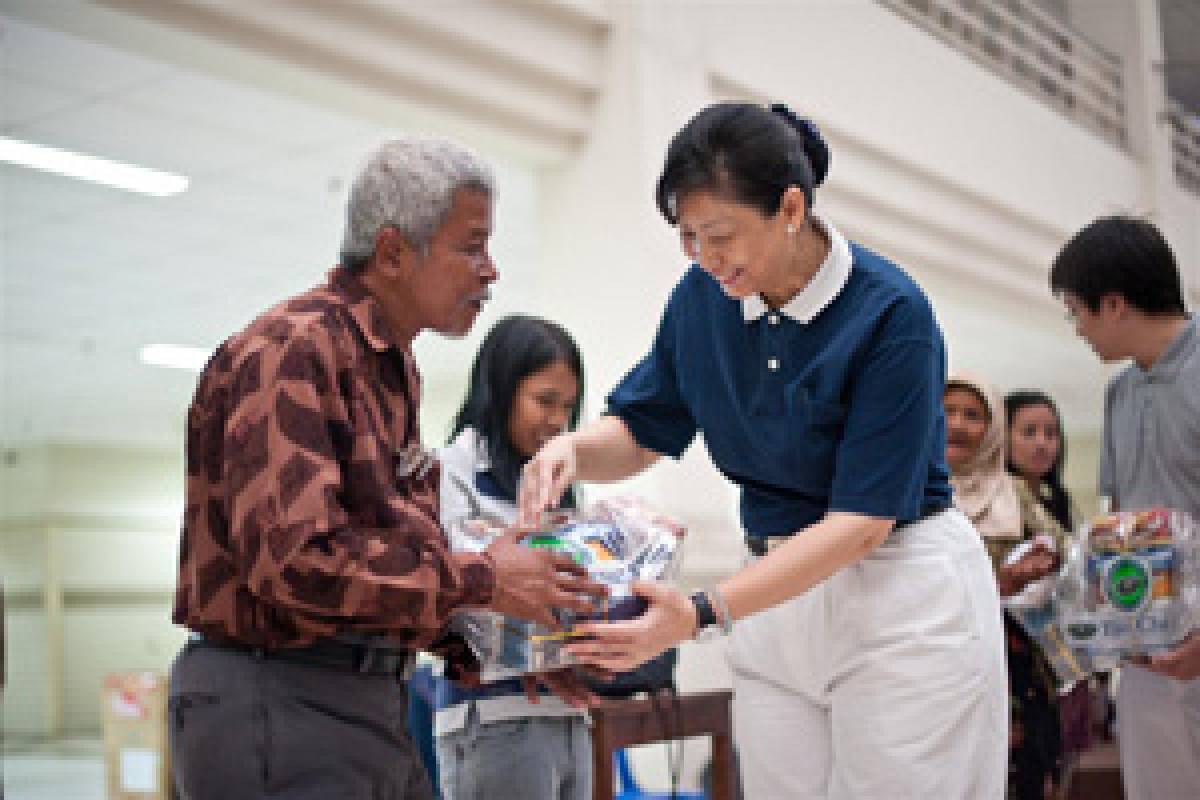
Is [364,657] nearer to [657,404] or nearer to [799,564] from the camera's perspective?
[799,564]

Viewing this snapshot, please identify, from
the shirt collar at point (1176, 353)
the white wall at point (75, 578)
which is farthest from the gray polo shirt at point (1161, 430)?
the white wall at point (75, 578)

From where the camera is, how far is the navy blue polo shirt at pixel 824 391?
1785 millimetres

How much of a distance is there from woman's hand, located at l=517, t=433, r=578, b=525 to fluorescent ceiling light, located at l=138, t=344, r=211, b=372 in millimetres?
9471

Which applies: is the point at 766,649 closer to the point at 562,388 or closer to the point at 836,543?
the point at 836,543

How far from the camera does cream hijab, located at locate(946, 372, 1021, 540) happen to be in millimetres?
3430

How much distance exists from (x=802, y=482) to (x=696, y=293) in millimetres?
334

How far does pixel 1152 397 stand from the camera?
2.73m

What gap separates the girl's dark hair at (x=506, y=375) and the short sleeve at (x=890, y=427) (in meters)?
0.91

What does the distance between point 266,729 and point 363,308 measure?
49 cm

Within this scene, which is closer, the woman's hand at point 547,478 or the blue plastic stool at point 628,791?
the woman's hand at point 547,478

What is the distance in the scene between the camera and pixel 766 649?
1951 mm

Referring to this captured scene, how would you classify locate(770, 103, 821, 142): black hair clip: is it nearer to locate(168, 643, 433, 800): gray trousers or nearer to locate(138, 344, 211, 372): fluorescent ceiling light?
locate(168, 643, 433, 800): gray trousers

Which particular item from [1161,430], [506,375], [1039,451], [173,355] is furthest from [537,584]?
[173,355]

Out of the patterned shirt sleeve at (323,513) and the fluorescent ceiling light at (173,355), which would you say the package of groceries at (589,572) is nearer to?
the patterned shirt sleeve at (323,513)
